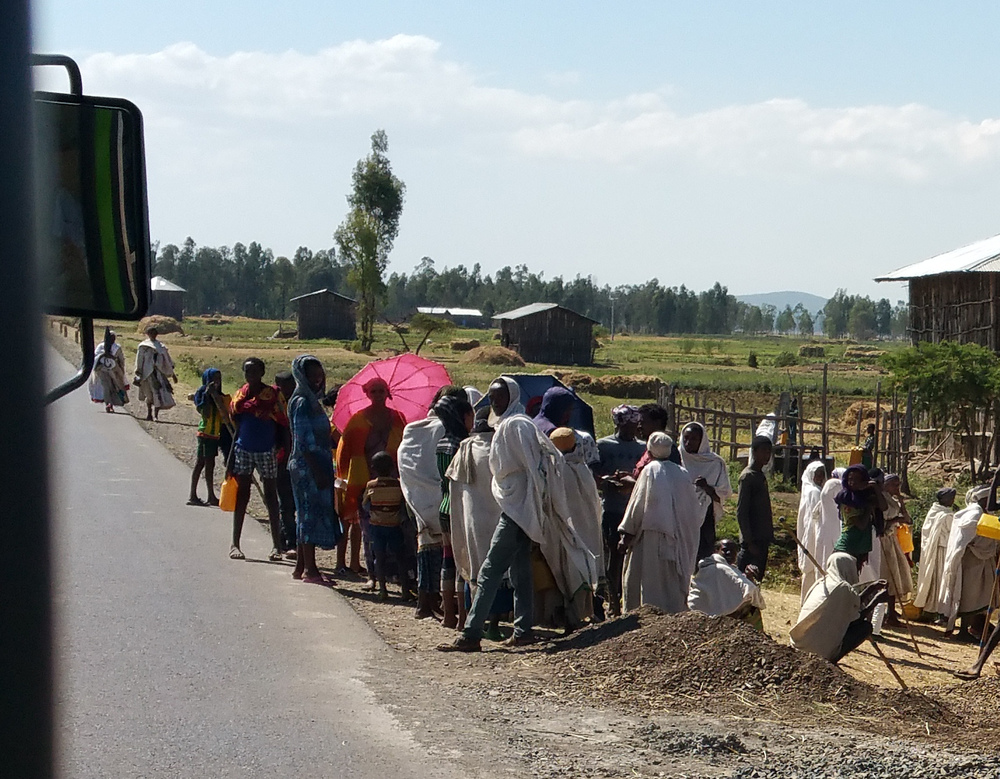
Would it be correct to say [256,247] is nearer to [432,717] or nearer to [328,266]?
[328,266]

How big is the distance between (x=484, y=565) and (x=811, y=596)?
215 cm

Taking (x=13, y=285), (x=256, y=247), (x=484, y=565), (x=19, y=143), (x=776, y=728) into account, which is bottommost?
(x=776, y=728)

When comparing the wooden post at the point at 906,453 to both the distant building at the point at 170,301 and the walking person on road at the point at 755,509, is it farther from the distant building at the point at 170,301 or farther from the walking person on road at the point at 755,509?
the distant building at the point at 170,301

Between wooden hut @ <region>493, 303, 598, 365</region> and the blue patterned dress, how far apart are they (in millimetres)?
61484

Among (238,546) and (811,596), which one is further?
(238,546)

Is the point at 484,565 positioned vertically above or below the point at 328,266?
below

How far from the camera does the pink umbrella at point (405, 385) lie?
11.0 meters

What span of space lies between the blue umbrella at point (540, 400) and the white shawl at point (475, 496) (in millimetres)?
430

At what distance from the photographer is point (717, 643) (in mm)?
7551

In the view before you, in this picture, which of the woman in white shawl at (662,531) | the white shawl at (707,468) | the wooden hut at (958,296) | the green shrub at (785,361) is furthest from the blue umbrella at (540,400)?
the green shrub at (785,361)

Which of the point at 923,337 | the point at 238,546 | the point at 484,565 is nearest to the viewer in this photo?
the point at 484,565

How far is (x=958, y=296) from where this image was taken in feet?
91.1

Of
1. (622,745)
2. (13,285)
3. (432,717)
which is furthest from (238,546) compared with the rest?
(13,285)

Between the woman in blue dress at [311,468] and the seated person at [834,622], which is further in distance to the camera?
the woman in blue dress at [311,468]
